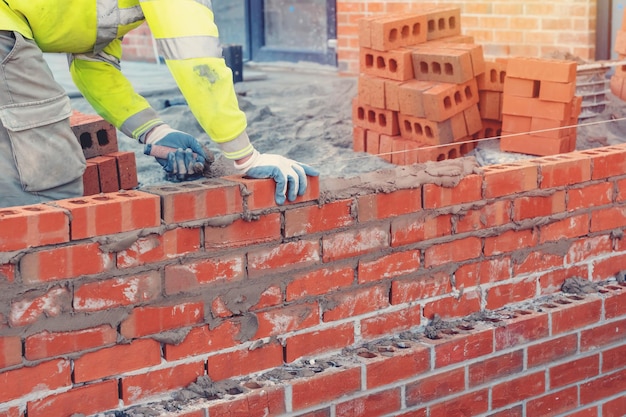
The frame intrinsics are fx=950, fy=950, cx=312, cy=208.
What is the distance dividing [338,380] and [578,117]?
293 centimetres

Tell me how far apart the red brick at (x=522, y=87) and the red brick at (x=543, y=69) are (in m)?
0.04

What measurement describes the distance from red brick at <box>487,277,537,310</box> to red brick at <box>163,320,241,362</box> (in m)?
1.11

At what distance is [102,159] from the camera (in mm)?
3943

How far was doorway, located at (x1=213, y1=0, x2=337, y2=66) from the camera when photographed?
973 cm

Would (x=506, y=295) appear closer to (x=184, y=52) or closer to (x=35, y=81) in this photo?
(x=184, y=52)

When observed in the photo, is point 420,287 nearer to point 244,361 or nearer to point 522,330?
point 522,330

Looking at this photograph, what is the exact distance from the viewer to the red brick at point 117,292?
2.82 meters

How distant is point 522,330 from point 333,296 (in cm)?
83

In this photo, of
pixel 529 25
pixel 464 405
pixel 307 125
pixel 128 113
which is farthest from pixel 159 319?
pixel 529 25

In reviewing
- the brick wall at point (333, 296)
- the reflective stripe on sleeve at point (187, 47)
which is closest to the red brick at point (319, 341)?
the brick wall at point (333, 296)

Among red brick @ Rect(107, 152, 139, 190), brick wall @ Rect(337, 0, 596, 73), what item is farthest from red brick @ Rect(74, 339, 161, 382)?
brick wall @ Rect(337, 0, 596, 73)

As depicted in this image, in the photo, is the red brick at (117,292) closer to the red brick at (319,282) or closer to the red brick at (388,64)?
the red brick at (319,282)

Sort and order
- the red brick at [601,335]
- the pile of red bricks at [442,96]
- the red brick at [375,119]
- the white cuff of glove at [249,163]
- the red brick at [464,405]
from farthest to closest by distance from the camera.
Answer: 1. the red brick at [375,119]
2. the pile of red bricks at [442,96]
3. the red brick at [601,335]
4. the red brick at [464,405]
5. the white cuff of glove at [249,163]

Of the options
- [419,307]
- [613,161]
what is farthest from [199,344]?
[613,161]
